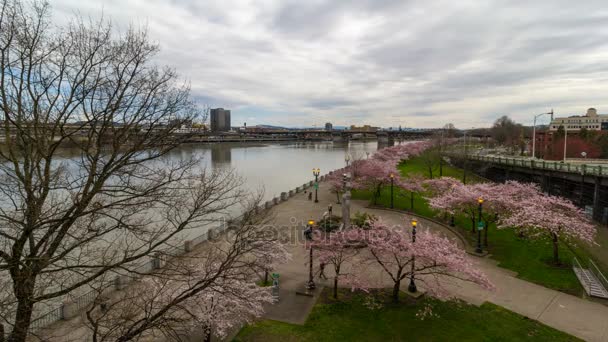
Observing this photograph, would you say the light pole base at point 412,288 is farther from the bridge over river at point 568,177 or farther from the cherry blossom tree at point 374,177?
the bridge over river at point 568,177

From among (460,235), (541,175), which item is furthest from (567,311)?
(541,175)

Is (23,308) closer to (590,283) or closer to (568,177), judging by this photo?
(590,283)

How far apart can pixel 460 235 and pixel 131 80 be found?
76.7ft

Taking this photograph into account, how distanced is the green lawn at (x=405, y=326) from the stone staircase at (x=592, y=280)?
4.83 meters

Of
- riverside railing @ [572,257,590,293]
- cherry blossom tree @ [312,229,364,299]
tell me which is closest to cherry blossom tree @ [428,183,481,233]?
riverside railing @ [572,257,590,293]

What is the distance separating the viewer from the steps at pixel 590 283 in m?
15.6

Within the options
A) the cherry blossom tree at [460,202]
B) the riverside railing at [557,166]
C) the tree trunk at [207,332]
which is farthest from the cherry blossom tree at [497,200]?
the tree trunk at [207,332]

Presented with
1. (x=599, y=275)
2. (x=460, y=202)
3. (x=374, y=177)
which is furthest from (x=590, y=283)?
(x=374, y=177)

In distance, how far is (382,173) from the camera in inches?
1403

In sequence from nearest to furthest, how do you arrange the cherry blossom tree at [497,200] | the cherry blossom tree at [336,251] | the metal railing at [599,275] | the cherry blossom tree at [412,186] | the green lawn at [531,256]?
the cherry blossom tree at [336,251] < the metal railing at [599,275] < the green lawn at [531,256] < the cherry blossom tree at [497,200] < the cherry blossom tree at [412,186]

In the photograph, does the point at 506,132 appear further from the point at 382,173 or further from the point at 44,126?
the point at 44,126

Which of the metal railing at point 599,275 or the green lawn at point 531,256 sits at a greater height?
the metal railing at point 599,275

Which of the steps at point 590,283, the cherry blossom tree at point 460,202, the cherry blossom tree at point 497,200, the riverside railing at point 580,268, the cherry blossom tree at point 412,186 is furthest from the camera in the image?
the cherry blossom tree at point 412,186

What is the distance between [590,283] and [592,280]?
53 cm
